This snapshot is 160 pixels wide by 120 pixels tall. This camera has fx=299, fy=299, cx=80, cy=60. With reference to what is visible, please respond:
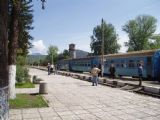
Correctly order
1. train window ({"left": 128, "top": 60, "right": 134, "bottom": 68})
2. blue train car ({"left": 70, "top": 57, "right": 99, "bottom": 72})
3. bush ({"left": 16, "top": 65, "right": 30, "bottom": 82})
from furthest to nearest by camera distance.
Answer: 1. blue train car ({"left": 70, "top": 57, "right": 99, "bottom": 72})
2. train window ({"left": 128, "top": 60, "right": 134, "bottom": 68})
3. bush ({"left": 16, "top": 65, "right": 30, "bottom": 82})

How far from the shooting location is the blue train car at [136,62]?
27469 mm

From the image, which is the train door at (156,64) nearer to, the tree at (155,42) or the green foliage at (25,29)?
the green foliage at (25,29)

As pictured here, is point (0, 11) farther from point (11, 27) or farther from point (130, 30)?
point (130, 30)

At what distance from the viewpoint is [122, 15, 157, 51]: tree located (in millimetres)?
83875

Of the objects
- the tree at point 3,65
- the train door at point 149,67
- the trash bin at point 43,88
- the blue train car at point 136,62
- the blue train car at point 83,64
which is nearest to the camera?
the tree at point 3,65

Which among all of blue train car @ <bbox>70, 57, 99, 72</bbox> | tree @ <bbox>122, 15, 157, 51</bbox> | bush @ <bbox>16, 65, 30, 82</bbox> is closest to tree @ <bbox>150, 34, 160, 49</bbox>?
tree @ <bbox>122, 15, 157, 51</bbox>

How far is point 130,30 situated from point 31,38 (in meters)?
47.6

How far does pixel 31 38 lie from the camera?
146ft

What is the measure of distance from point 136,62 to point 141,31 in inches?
2215

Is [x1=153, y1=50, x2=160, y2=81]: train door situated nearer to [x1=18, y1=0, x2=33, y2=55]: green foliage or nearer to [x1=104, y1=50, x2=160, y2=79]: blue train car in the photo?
[x1=104, y1=50, x2=160, y2=79]: blue train car

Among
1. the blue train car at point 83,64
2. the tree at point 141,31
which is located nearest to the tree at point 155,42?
the tree at point 141,31

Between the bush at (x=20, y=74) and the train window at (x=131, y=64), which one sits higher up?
the train window at (x=131, y=64)

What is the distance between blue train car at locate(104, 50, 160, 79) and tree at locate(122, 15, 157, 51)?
4810cm

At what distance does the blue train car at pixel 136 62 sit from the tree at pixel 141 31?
158ft
